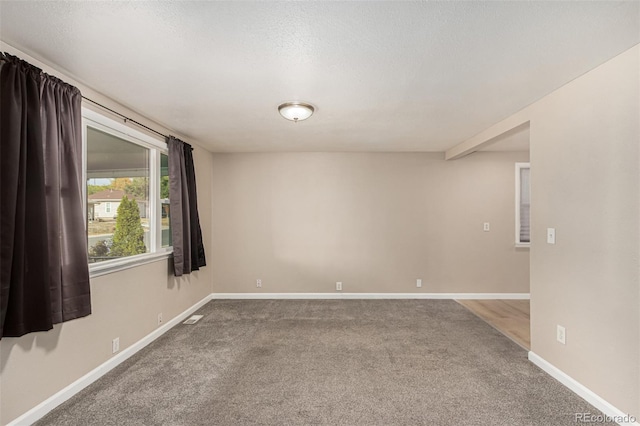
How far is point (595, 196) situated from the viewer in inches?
86.7

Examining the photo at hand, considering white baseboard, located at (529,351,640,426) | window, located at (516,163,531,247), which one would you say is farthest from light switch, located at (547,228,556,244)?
window, located at (516,163,531,247)

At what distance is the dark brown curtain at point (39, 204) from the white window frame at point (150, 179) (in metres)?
0.25

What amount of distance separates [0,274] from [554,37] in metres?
3.43

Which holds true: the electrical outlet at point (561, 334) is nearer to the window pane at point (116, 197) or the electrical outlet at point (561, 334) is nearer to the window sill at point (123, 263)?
the window sill at point (123, 263)

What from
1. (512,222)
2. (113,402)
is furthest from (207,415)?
(512,222)

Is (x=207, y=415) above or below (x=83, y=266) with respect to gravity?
below

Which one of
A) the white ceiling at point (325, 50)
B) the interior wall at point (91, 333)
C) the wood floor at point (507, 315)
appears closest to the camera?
the white ceiling at point (325, 50)

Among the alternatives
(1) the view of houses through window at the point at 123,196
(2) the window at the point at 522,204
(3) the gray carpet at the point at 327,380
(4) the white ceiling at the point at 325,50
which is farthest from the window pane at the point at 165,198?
(2) the window at the point at 522,204

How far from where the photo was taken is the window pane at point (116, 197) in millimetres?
2668

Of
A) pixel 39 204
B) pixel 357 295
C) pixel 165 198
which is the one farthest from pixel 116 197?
pixel 357 295

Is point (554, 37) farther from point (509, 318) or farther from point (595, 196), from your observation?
point (509, 318)

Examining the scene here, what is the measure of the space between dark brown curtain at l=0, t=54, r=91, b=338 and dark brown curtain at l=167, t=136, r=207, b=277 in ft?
4.39

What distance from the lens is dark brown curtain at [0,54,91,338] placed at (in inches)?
70.5

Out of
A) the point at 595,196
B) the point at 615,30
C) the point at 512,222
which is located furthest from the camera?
the point at 512,222
